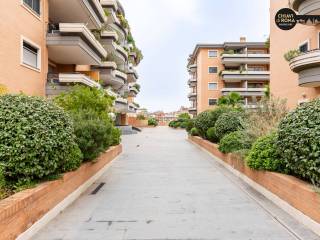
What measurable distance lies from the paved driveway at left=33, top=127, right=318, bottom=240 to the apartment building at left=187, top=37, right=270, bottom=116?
4387 centimetres

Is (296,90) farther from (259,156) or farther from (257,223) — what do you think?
(257,223)

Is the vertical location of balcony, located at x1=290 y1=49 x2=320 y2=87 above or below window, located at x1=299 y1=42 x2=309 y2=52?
below

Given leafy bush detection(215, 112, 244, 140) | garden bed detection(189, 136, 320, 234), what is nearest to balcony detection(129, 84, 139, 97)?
leafy bush detection(215, 112, 244, 140)

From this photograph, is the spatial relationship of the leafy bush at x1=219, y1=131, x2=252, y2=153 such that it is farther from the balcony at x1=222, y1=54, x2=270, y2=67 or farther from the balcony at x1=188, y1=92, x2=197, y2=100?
the balcony at x1=188, y1=92, x2=197, y2=100

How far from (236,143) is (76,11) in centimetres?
1449

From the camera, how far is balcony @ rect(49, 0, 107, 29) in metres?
20.6

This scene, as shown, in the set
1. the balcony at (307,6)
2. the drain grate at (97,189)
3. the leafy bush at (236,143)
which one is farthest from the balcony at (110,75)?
the drain grate at (97,189)

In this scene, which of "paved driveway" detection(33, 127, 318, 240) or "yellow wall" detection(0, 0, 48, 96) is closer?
"paved driveway" detection(33, 127, 318, 240)

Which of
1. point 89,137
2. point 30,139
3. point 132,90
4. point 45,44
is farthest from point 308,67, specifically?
point 132,90

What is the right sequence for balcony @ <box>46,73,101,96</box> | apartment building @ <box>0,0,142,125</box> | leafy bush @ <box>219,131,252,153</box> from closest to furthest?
leafy bush @ <box>219,131,252,153</box> → apartment building @ <box>0,0,142,125</box> → balcony @ <box>46,73,101,96</box>

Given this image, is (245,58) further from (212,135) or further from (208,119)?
(212,135)

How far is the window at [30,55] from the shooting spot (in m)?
17.3

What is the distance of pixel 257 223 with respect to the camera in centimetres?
608

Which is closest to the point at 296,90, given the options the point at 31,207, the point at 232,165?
the point at 232,165
